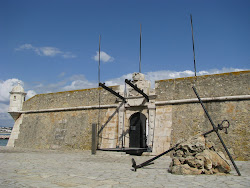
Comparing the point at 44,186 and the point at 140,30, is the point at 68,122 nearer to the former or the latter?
the point at 140,30

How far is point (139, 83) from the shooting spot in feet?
40.3

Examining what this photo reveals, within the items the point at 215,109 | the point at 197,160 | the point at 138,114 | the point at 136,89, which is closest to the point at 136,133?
the point at 138,114

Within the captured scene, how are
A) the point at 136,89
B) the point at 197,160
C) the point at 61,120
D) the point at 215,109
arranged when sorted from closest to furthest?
the point at 197,160 → the point at 215,109 → the point at 136,89 → the point at 61,120

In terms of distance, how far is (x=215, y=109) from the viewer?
1038 cm

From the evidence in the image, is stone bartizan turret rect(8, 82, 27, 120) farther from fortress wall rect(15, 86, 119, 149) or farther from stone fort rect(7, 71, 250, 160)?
fortress wall rect(15, 86, 119, 149)

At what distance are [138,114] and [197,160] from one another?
6.43 meters

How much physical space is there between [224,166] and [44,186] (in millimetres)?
4341

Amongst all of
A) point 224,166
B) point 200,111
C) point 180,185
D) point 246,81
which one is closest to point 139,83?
point 200,111

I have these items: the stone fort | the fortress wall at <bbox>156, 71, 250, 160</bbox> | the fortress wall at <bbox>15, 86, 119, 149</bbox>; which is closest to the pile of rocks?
the fortress wall at <bbox>156, 71, 250, 160</bbox>

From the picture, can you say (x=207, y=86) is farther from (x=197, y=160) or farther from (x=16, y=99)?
(x=16, y=99)

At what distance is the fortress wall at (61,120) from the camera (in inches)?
531

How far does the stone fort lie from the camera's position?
1012 centimetres

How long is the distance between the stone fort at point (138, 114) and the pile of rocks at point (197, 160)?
153 inches

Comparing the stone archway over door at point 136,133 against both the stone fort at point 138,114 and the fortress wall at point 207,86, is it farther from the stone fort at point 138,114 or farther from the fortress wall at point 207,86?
the fortress wall at point 207,86
